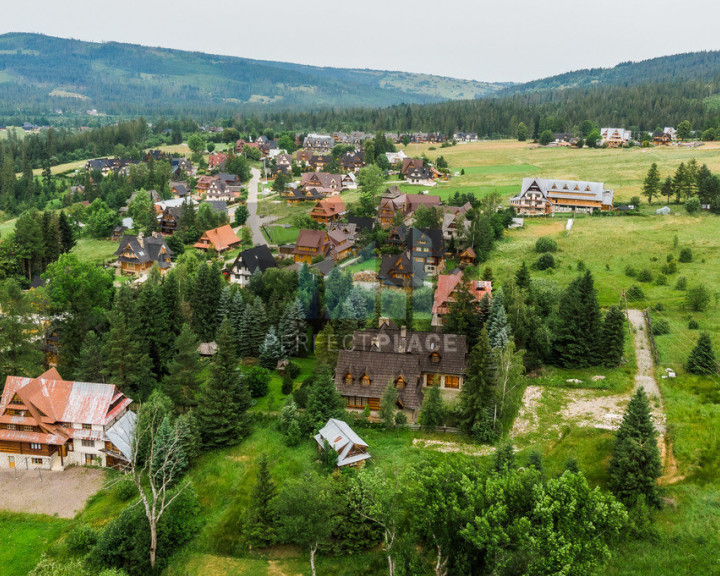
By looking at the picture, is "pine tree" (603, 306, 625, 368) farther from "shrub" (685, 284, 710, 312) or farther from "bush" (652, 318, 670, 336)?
"shrub" (685, 284, 710, 312)

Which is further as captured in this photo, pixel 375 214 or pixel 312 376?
pixel 375 214

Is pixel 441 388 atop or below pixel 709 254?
below

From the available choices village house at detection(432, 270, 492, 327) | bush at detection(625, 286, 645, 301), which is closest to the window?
village house at detection(432, 270, 492, 327)

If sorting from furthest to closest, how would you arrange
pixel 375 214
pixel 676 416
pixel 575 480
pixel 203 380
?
pixel 375 214 → pixel 203 380 → pixel 676 416 → pixel 575 480

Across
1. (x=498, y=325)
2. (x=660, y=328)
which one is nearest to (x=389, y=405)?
(x=498, y=325)

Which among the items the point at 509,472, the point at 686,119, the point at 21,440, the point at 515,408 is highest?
the point at 686,119

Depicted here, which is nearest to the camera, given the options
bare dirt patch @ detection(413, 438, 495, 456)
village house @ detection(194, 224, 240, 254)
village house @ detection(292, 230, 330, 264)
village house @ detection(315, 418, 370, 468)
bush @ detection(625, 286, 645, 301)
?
village house @ detection(315, 418, 370, 468)

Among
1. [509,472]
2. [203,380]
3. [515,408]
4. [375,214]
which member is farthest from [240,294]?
[375,214]

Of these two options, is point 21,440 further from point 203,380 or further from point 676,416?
point 676,416
